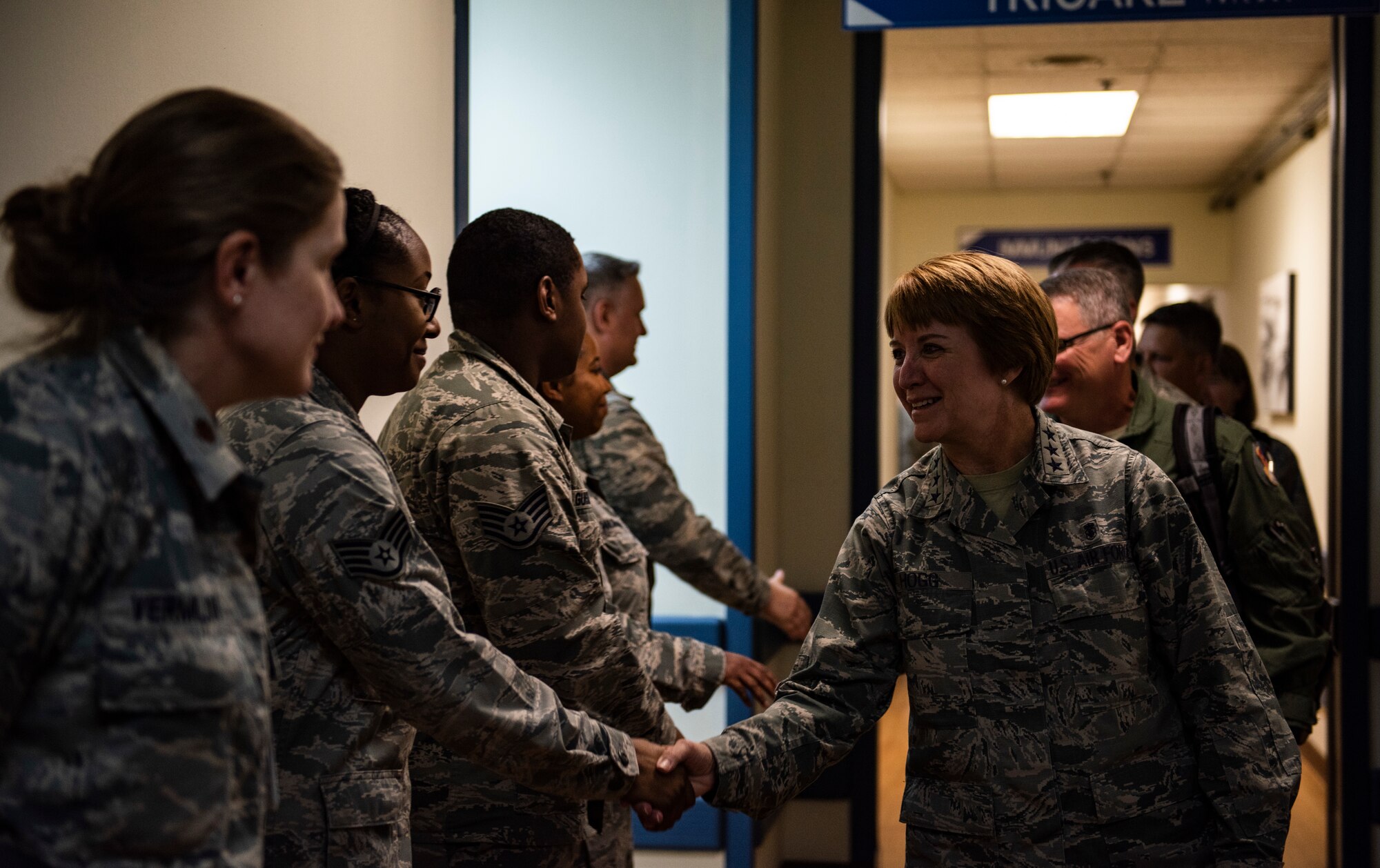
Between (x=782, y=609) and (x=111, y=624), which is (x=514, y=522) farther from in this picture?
Answer: (x=782, y=609)

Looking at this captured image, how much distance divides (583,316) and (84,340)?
1351 millimetres

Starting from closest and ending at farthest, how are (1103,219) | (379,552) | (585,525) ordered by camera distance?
(379,552)
(585,525)
(1103,219)

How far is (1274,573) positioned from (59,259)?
7.98 ft

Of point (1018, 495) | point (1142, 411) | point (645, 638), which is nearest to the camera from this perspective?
point (1018, 495)

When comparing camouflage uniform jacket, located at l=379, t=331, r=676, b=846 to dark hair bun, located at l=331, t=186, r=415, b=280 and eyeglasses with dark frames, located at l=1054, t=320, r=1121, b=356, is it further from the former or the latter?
eyeglasses with dark frames, located at l=1054, t=320, r=1121, b=356

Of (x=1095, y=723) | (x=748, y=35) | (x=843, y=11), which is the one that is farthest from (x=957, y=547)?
(x=748, y=35)

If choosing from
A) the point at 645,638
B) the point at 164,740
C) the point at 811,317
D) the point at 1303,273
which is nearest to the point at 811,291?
the point at 811,317

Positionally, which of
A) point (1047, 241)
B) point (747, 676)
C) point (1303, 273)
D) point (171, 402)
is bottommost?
point (747, 676)

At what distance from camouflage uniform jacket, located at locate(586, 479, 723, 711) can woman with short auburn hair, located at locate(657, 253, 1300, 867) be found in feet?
2.20

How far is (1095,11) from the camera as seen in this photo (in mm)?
3010

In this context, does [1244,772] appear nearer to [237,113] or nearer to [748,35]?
[237,113]

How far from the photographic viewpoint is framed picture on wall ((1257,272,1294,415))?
26.8 ft

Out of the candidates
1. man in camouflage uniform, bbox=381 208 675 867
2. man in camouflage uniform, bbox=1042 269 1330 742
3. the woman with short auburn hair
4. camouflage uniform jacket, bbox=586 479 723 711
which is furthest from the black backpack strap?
man in camouflage uniform, bbox=381 208 675 867

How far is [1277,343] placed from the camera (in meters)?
8.55
